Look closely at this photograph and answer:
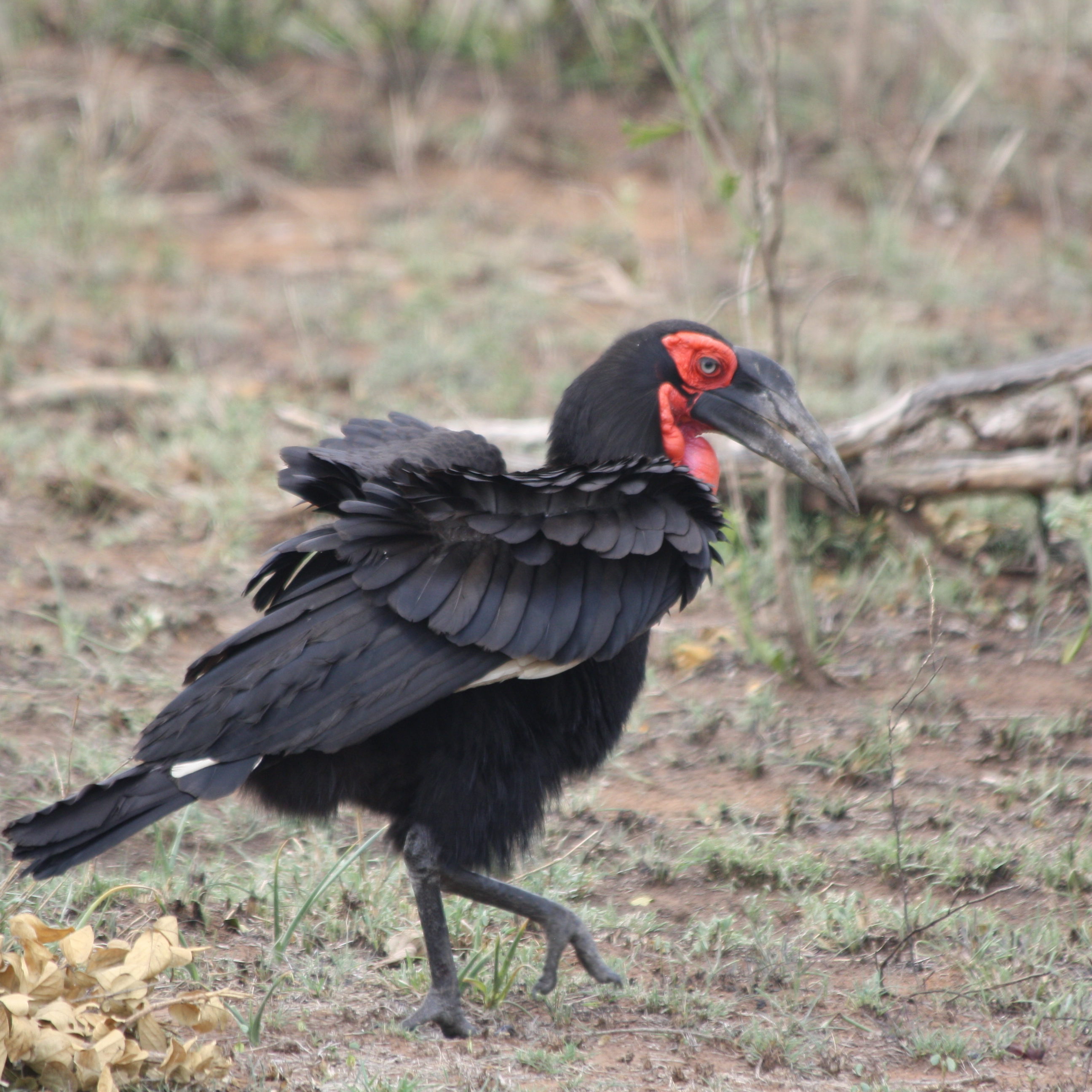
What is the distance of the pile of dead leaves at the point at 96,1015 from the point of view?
7.13 ft

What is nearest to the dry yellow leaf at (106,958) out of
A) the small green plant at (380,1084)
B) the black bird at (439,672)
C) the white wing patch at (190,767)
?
the black bird at (439,672)

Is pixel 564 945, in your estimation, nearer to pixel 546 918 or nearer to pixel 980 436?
pixel 546 918

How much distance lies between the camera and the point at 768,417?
3250 mm

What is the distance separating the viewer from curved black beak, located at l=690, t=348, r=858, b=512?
3.24 metres

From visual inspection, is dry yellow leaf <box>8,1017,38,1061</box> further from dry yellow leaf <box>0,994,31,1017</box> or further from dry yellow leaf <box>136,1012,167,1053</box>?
dry yellow leaf <box>136,1012,167,1053</box>

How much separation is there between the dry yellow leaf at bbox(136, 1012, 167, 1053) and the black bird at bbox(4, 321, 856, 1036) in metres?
0.33

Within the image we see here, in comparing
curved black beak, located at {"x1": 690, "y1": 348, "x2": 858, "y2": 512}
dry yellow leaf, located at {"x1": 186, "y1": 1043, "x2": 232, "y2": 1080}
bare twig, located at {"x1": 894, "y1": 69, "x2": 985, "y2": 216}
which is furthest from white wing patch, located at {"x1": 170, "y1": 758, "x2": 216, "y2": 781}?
bare twig, located at {"x1": 894, "y1": 69, "x2": 985, "y2": 216}

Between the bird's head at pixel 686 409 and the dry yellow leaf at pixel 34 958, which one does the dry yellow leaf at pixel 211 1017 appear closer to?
the dry yellow leaf at pixel 34 958

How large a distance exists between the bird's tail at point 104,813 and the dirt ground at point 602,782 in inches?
14.7

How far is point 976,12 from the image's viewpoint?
912cm

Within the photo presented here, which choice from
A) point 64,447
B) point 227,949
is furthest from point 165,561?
point 227,949

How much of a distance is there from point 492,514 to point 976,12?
775 centimetres

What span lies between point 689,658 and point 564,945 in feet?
5.82

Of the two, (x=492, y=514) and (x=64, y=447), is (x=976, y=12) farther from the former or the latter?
(x=492, y=514)
